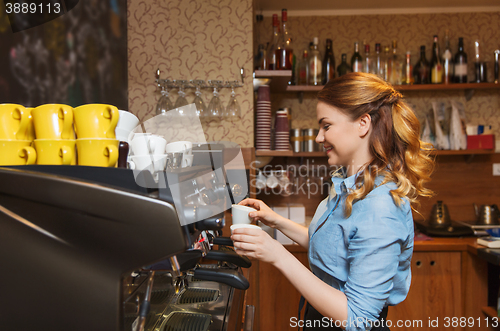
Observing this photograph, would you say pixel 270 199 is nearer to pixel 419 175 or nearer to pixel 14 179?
pixel 419 175

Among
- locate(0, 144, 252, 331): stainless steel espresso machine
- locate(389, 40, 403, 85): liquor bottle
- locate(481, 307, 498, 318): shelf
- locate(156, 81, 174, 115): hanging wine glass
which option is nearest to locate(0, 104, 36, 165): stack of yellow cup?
locate(0, 144, 252, 331): stainless steel espresso machine

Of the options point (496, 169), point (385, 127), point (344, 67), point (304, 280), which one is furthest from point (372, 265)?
point (496, 169)

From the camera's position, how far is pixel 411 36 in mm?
2686

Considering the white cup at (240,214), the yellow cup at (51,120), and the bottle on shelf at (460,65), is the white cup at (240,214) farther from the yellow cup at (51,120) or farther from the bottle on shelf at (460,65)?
the bottle on shelf at (460,65)

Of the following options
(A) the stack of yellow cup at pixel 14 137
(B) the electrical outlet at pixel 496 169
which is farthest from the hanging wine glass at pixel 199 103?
(B) the electrical outlet at pixel 496 169

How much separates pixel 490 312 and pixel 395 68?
1.84 meters

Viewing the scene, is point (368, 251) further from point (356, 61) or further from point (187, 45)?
point (356, 61)

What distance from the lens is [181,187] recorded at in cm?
54

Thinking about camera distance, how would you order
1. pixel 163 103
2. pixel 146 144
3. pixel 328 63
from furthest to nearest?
pixel 328 63
pixel 163 103
pixel 146 144

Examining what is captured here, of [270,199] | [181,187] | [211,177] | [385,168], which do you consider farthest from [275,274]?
[181,187]

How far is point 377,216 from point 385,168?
0.59 ft

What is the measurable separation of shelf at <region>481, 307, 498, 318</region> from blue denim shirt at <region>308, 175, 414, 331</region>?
65.0 inches

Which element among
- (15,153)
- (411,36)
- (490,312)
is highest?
(411,36)

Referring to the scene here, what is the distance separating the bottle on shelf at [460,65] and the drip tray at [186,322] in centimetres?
267
